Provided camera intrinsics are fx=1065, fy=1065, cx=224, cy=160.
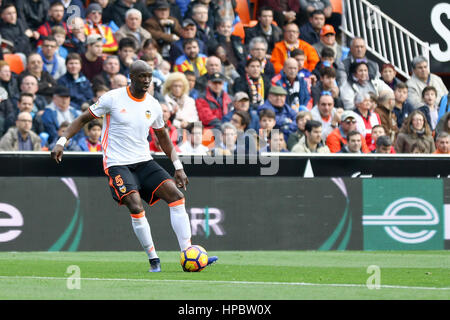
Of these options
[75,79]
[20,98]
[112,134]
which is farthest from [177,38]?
[112,134]

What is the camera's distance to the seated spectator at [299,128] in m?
18.2

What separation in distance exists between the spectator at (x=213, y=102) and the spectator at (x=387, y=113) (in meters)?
3.12

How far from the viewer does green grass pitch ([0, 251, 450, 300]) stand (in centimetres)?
936

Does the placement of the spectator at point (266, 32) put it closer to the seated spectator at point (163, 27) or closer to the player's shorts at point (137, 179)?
the seated spectator at point (163, 27)

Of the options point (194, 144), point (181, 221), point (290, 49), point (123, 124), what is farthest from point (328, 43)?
point (181, 221)

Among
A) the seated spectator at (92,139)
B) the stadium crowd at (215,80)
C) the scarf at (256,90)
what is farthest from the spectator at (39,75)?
the scarf at (256,90)

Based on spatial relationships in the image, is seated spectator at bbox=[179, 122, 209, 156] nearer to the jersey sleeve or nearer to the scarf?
the scarf

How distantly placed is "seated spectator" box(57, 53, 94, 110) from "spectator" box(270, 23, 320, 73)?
447 centimetres

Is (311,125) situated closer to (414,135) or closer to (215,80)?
(414,135)

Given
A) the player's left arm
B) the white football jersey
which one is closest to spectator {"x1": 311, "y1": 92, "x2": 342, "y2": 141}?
the player's left arm

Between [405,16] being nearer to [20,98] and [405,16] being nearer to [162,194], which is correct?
[20,98]

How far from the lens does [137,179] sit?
39.9 ft

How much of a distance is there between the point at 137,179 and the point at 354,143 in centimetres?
686

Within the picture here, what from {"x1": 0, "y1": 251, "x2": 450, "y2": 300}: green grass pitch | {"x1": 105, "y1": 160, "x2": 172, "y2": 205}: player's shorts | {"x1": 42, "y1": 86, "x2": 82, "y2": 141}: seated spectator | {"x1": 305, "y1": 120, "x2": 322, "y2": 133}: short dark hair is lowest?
{"x1": 0, "y1": 251, "x2": 450, "y2": 300}: green grass pitch
